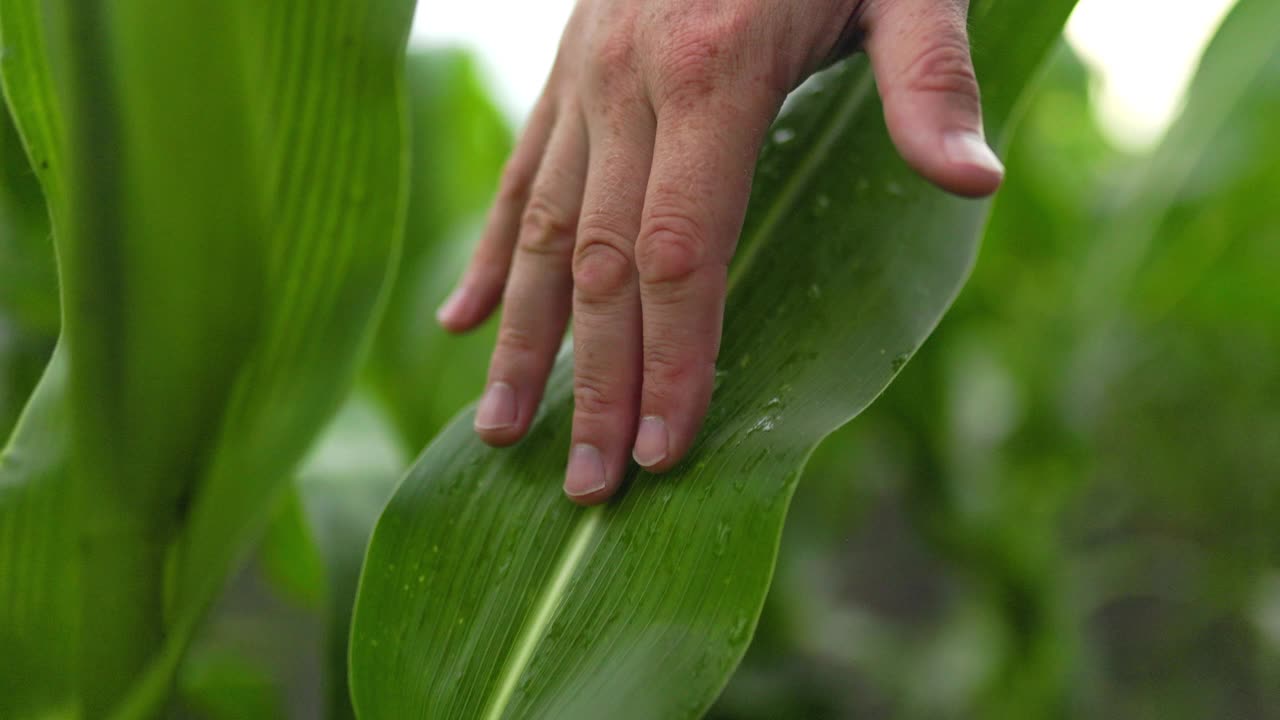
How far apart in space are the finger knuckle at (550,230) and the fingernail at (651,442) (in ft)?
0.46

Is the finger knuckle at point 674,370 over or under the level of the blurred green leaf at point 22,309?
over

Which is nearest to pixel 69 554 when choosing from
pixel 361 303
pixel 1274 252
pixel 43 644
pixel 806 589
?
pixel 43 644

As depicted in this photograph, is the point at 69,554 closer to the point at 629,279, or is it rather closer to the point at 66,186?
the point at 66,186

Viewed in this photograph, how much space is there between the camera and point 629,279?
502 millimetres

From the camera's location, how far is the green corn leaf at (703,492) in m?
0.44

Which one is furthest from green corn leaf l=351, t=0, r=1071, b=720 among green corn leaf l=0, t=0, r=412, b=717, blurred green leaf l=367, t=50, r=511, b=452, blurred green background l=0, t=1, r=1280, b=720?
blurred green leaf l=367, t=50, r=511, b=452

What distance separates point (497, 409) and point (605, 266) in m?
0.13

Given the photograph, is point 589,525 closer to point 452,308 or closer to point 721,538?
point 721,538

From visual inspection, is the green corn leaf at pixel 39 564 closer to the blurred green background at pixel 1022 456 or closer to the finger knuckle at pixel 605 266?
the blurred green background at pixel 1022 456

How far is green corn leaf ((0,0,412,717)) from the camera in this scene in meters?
0.47

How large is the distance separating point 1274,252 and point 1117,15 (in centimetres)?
53

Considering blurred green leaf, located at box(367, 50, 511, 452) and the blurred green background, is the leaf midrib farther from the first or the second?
blurred green leaf, located at box(367, 50, 511, 452)

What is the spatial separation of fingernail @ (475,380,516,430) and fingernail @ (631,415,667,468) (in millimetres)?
112

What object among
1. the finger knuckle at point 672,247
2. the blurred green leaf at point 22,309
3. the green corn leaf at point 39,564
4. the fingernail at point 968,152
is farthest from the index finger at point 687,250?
the blurred green leaf at point 22,309
